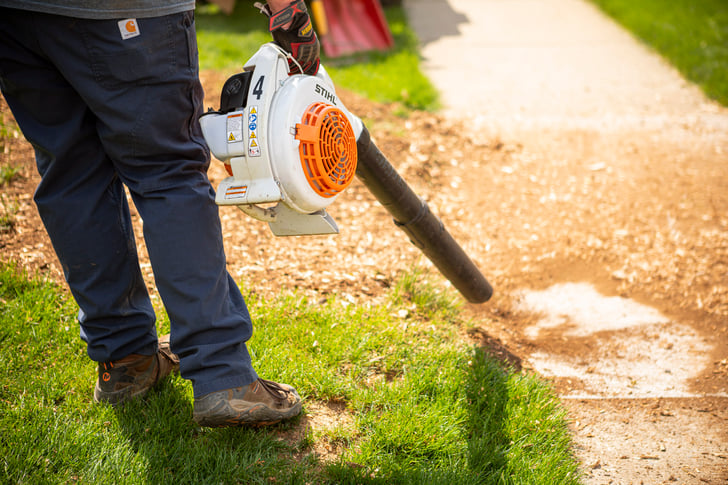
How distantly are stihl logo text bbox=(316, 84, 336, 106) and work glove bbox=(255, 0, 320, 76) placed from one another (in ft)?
0.30

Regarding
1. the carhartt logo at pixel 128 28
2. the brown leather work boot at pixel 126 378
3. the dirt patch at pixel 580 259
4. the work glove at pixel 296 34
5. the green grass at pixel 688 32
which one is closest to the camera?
the carhartt logo at pixel 128 28

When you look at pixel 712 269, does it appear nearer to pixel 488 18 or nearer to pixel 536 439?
pixel 536 439

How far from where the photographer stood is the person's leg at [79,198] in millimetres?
1526

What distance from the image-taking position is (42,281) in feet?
7.98

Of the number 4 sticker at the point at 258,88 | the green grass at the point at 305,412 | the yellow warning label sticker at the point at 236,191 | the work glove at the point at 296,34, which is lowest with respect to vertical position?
the green grass at the point at 305,412

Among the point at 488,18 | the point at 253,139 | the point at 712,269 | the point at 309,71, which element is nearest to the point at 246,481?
the point at 253,139

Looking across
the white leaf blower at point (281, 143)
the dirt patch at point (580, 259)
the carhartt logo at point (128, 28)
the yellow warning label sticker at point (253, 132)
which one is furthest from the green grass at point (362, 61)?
the carhartt logo at point (128, 28)

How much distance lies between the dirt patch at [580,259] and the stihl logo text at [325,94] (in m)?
1.07

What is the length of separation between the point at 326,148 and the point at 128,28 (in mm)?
584

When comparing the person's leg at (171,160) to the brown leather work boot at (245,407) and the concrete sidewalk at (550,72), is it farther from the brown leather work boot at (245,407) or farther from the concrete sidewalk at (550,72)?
the concrete sidewalk at (550,72)

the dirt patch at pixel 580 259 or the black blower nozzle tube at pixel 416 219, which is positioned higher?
the black blower nozzle tube at pixel 416 219

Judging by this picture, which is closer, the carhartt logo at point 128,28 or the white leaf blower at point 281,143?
the carhartt logo at point 128,28

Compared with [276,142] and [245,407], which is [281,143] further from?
[245,407]

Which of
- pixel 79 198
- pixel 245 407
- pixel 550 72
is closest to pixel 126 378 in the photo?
pixel 245 407
